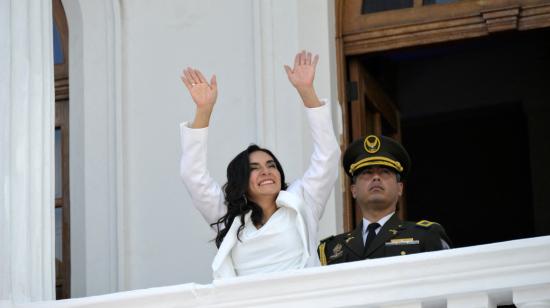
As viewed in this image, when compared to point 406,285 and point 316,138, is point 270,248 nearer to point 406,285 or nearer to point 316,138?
point 316,138

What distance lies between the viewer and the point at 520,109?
38.4ft

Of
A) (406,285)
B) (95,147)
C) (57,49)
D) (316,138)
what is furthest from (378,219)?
(57,49)

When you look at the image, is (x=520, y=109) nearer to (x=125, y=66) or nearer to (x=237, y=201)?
(x=125, y=66)

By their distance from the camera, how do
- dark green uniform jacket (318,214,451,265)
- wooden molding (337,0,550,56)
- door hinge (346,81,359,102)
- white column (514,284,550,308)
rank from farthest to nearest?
door hinge (346,81,359,102)
wooden molding (337,0,550,56)
dark green uniform jacket (318,214,451,265)
white column (514,284,550,308)

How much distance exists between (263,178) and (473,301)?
1501 millimetres

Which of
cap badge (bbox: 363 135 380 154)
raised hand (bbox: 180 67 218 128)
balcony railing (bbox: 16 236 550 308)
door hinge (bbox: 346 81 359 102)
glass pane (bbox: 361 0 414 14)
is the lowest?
balcony railing (bbox: 16 236 550 308)

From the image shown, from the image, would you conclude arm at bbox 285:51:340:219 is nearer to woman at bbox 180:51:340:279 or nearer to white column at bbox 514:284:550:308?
woman at bbox 180:51:340:279

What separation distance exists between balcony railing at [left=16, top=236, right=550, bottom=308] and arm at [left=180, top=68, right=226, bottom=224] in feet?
3.19

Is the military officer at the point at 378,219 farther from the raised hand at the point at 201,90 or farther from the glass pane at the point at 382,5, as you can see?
the glass pane at the point at 382,5

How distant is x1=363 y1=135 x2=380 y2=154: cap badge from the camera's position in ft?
21.9

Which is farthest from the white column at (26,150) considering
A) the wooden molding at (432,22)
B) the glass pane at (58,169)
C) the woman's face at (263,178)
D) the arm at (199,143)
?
the wooden molding at (432,22)

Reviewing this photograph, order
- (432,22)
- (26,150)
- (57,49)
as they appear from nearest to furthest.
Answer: (26,150)
(432,22)
(57,49)

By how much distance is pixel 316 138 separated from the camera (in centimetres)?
655

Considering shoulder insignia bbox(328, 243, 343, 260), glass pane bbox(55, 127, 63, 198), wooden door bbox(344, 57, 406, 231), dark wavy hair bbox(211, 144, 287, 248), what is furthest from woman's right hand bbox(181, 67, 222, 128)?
glass pane bbox(55, 127, 63, 198)
